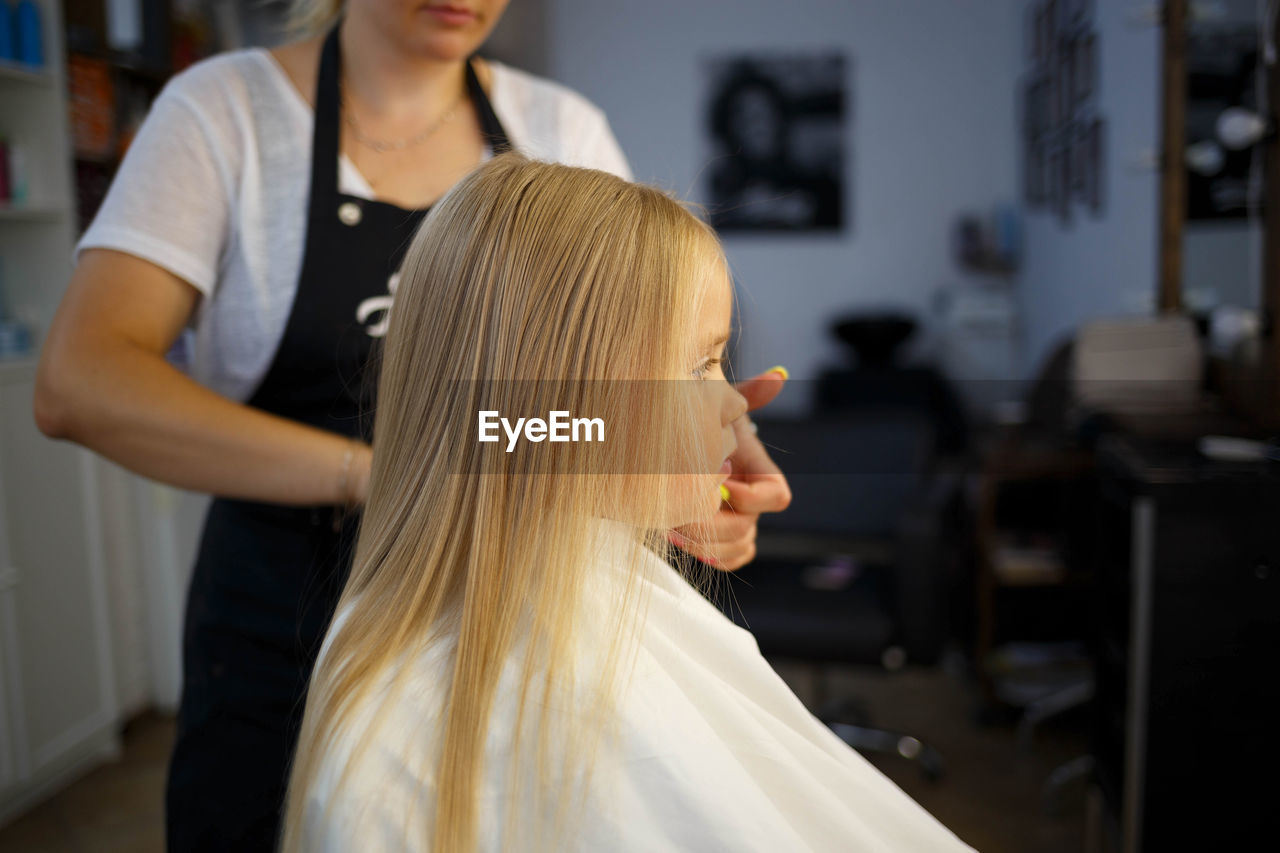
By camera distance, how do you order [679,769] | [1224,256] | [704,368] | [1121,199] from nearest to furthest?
[679,769] → [704,368] → [1224,256] → [1121,199]

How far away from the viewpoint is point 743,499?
910mm

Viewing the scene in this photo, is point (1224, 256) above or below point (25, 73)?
below

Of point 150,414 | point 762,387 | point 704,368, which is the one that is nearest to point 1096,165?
point 762,387

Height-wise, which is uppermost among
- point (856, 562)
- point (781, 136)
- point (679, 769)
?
point (781, 136)

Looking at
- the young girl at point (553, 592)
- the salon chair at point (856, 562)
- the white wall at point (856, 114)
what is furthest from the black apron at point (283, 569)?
the white wall at point (856, 114)

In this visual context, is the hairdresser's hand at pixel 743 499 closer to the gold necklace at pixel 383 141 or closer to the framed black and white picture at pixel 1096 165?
the gold necklace at pixel 383 141

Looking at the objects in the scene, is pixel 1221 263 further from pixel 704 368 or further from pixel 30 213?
pixel 30 213

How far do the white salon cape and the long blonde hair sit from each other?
0.06 ft

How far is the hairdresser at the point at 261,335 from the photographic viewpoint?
907 millimetres

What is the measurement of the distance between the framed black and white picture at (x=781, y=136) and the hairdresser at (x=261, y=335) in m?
5.08

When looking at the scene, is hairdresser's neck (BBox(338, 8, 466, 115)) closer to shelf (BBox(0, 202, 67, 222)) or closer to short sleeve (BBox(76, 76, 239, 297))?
short sleeve (BBox(76, 76, 239, 297))

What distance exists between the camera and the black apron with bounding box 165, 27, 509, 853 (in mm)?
987

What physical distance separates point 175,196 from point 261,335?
0.15m

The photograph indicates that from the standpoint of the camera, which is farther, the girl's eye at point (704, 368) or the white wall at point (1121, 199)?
the white wall at point (1121, 199)
